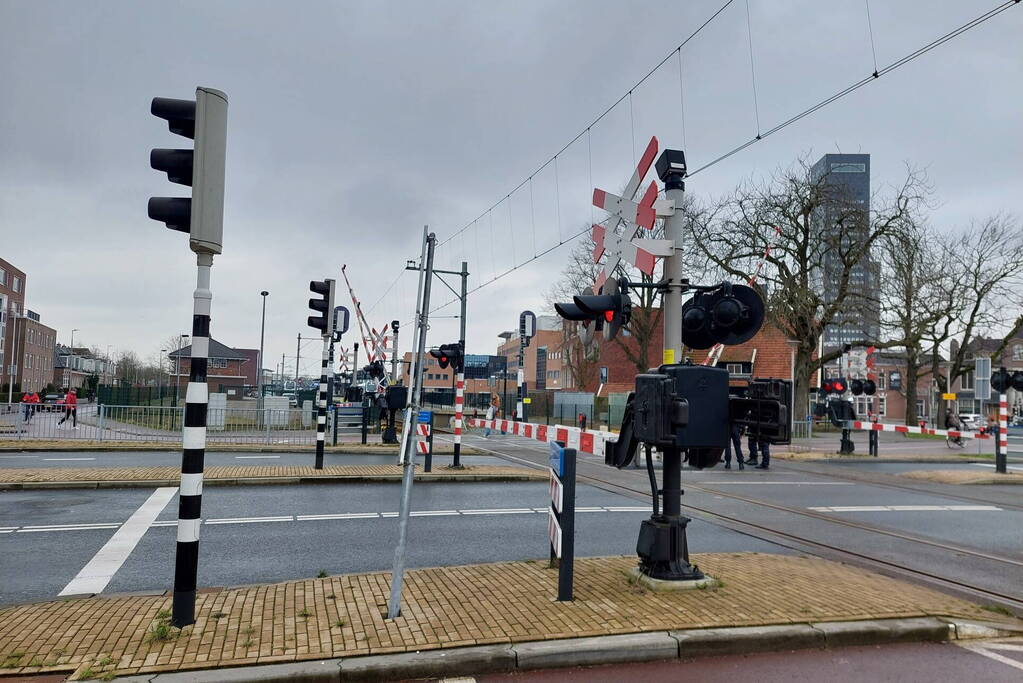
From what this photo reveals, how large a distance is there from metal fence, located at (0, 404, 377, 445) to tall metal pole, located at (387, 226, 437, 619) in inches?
644

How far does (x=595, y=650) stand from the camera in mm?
4500

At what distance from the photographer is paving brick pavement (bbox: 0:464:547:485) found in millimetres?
11648

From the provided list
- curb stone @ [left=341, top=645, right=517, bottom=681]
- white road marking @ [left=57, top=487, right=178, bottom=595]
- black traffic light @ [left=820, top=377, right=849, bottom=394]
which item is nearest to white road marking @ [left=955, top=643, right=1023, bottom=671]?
curb stone @ [left=341, top=645, right=517, bottom=681]

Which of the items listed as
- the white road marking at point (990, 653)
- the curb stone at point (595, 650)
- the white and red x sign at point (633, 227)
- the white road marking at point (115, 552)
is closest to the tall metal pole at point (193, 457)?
the white road marking at point (115, 552)

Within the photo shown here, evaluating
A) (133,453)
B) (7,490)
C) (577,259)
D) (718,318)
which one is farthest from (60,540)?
(577,259)

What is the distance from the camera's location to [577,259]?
46.2m

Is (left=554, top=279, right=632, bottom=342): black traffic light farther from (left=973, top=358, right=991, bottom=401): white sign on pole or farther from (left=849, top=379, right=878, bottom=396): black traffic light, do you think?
(left=849, top=379, right=878, bottom=396): black traffic light

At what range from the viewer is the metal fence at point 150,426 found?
20.2 metres

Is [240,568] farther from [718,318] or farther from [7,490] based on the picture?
[7,490]

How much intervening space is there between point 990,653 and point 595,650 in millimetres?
2858

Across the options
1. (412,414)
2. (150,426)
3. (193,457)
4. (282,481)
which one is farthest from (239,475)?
(150,426)

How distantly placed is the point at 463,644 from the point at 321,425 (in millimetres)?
10049

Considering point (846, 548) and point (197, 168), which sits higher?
point (197, 168)

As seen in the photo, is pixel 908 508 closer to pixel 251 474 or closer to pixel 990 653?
pixel 990 653
